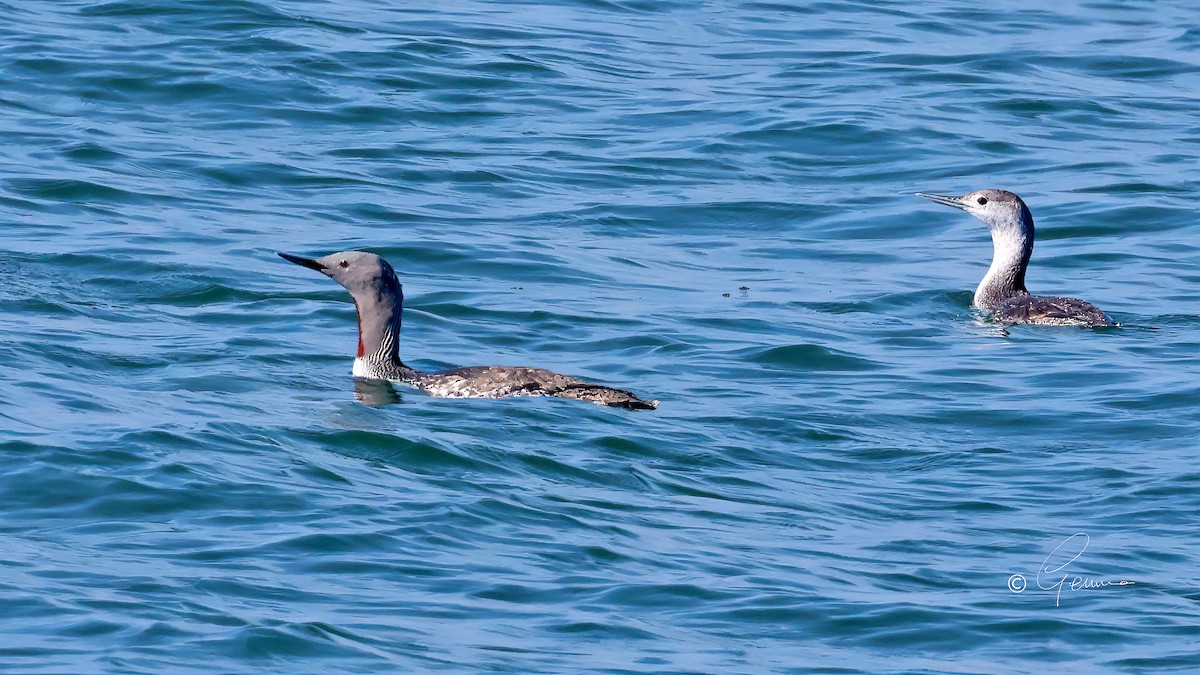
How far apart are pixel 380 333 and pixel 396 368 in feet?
0.80

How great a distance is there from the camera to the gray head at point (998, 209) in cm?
1670

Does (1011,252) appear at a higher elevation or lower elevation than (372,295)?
lower

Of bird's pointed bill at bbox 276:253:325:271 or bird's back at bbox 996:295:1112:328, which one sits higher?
bird's pointed bill at bbox 276:253:325:271

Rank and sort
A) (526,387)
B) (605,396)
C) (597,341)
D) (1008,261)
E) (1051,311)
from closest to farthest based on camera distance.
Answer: (605,396), (526,387), (597,341), (1051,311), (1008,261)

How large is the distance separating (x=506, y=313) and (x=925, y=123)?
8.08 metres

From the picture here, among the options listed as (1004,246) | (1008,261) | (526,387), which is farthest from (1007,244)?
(526,387)

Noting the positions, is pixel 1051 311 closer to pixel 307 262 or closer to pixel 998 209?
pixel 998 209

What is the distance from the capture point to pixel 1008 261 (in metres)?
16.7

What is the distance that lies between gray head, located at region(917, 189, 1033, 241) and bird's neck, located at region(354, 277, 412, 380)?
4960mm

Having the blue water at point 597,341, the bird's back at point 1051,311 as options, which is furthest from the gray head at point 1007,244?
the bird's back at point 1051,311

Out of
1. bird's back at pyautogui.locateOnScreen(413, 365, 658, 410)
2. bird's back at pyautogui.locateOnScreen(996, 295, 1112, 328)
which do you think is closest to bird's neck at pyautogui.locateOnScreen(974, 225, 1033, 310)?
bird's back at pyautogui.locateOnScreen(996, 295, 1112, 328)

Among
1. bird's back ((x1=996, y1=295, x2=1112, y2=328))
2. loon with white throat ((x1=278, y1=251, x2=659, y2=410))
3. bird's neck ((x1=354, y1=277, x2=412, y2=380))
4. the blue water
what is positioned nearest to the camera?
the blue water

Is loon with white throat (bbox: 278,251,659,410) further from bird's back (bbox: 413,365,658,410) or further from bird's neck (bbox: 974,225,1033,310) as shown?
bird's neck (bbox: 974,225,1033,310)

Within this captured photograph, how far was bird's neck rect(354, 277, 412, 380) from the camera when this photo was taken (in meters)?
13.0
